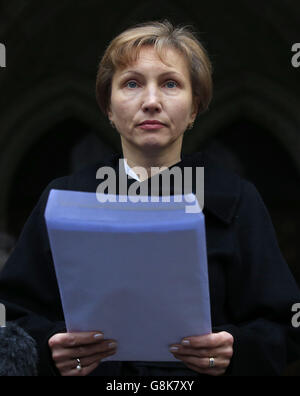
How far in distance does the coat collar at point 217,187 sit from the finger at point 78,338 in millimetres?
333

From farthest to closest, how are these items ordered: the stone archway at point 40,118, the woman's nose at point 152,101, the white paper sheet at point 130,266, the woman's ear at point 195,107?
the stone archway at point 40,118
the woman's ear at point 195,107
the woman's nose at point 152,101
the white paper sheet at point 130,266

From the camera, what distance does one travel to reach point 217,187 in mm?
1511

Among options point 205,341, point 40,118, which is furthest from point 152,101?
point 40,118

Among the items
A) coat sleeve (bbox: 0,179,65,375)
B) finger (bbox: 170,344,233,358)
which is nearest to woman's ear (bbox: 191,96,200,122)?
coat sleeve (bbox: 0,179,65,375)

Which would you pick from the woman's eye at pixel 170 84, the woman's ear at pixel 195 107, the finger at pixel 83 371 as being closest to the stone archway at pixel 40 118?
the woman's ear at pixel 195 107

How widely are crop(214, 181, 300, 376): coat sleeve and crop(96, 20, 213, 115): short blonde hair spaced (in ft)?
0.90

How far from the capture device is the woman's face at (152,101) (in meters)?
1.41

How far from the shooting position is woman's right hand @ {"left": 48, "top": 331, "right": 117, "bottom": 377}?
1304mm

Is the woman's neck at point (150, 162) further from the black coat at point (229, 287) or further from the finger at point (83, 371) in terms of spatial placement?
the finger at point (83, 371)

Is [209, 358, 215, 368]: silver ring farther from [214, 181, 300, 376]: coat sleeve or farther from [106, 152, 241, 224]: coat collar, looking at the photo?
[106, 152, 241, 224]: coat collar

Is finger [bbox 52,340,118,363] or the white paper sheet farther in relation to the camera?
finger [bbox 52,340,118,363]

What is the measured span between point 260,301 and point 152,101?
0.44 metres

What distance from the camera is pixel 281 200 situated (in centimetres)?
822
